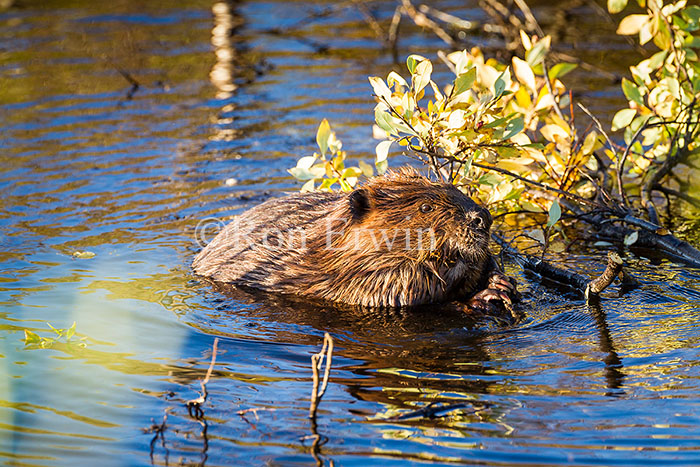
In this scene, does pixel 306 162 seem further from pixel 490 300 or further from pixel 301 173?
pixel 490 300

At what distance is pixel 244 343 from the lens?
4.15m

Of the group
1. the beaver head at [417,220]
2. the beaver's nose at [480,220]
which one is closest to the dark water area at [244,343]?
the beaver head at [417,220]

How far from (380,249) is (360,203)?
0.27 meters

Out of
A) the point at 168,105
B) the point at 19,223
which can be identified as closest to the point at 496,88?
the point at 19,223

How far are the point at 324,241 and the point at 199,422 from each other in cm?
165

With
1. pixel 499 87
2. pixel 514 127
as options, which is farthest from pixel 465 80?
pixel 514 127

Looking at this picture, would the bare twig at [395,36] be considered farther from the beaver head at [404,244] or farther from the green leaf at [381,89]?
the beaver head at [404,244]

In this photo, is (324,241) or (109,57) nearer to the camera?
(324,241)

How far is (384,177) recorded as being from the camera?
4.64 m

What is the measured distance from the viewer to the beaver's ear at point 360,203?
14.6 ft

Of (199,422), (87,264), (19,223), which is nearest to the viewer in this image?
(199,422)

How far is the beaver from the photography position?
4363mm

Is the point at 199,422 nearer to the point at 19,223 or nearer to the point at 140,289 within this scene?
the point at 140,289

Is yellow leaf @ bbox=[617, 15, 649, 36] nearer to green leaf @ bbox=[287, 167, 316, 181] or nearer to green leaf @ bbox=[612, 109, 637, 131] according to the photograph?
green leaf @ bbox=[612, 109, 637, 131]
